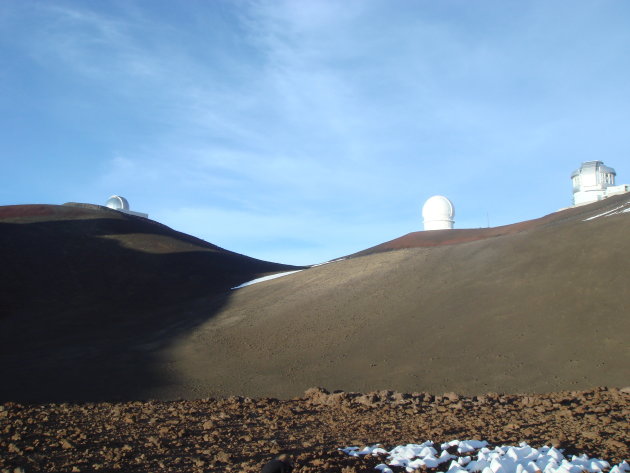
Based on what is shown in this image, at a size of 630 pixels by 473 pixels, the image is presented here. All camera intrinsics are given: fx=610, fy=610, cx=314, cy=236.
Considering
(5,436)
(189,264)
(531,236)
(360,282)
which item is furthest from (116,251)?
(5,436)

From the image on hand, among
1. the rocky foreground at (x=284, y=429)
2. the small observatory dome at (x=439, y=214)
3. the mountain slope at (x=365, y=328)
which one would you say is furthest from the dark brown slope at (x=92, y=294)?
the small observatory dome at (x=439, y=214)

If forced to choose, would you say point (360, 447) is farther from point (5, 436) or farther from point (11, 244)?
point (11, 244)

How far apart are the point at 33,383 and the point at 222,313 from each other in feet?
26.0

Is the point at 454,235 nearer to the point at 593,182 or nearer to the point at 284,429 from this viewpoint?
the point at 593,182

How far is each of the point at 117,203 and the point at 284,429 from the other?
44687mm

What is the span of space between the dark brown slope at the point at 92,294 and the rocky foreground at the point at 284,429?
556cm

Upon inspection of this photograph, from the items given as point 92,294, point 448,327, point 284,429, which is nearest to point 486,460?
point 284,429

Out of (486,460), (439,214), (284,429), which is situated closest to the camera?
(486,460)

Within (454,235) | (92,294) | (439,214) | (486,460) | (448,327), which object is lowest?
→ (486,460)

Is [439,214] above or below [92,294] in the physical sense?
above

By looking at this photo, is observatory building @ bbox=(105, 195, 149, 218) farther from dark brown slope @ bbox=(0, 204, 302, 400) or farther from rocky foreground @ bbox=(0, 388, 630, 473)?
rocky foreground @ bbox=(0, 388, 630, 473)

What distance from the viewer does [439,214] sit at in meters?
42.7

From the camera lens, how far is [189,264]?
3158 centimetres

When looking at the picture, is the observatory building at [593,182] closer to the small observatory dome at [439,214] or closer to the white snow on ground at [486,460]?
the small observatory dome at [439,214]
